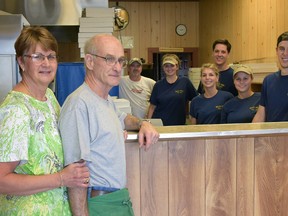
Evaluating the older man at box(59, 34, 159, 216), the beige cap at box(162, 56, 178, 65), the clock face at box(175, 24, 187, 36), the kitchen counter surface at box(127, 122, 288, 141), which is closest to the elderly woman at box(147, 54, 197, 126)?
the beige cap at box(162, 56, 178, 65)

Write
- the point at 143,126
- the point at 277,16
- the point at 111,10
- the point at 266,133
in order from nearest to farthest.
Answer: the point at 143,126, the point at 266,133, the point at 111,10, the point at 277,16

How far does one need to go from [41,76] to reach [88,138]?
25 centimetres

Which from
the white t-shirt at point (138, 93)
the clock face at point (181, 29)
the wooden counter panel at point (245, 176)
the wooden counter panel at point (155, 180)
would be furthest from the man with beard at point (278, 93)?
the clock face at point (181, 29)

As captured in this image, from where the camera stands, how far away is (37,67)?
126 cm

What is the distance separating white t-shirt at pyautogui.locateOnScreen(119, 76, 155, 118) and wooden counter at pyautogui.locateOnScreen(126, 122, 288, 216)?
2692 millimetres

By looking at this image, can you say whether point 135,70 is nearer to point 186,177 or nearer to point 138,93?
point 138,93

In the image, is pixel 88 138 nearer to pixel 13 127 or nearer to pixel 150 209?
pixel 13 127

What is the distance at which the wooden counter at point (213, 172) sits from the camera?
1.81 meters

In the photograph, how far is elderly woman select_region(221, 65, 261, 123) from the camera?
2734mm

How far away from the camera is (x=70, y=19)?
13.6ft

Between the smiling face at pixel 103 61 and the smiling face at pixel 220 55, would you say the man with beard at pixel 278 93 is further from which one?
the smiling face at pixel 103 61

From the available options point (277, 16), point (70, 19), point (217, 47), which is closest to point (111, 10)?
point (70, 19)

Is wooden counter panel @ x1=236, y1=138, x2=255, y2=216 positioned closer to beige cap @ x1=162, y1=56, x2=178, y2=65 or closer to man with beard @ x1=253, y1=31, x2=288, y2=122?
man with beard @ x1=253, y1=31, x2=288, y2=122

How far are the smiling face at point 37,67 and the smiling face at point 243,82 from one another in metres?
1.83
